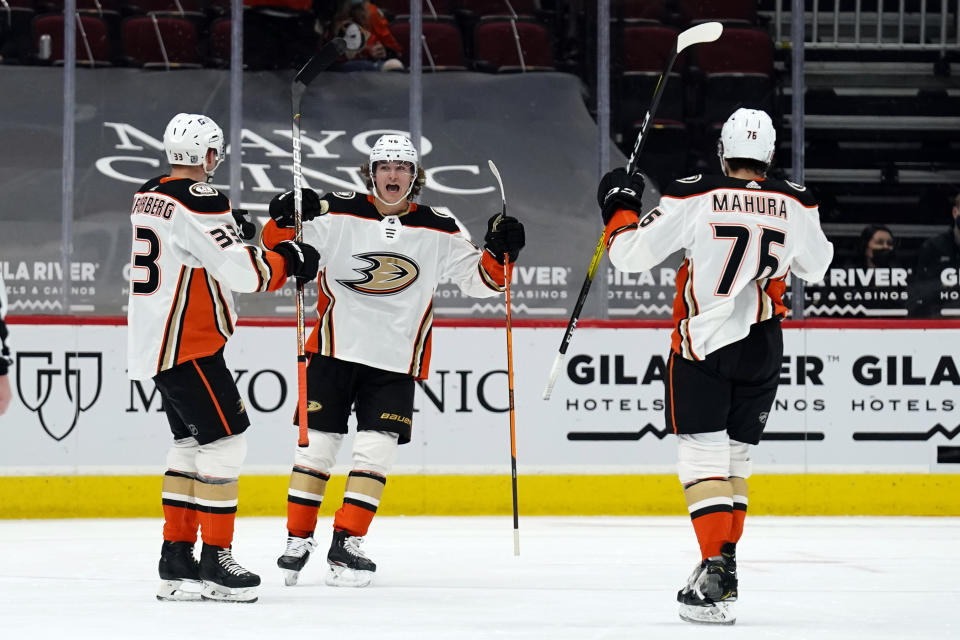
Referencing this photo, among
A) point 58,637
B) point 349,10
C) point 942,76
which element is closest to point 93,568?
point 58,637

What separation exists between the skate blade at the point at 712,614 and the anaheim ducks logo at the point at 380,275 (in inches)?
55.3

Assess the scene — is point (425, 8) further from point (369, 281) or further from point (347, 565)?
point (347, 565)

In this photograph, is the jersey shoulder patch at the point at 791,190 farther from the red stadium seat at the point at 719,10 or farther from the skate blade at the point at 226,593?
the red stadium seat at the point at 719,10

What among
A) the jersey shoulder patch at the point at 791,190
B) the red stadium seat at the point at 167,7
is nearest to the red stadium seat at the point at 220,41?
the red stadium seat at the point at 167,7

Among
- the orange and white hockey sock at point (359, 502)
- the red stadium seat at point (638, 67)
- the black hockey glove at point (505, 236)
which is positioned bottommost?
the orange and white hockey sock at point (359, 502)

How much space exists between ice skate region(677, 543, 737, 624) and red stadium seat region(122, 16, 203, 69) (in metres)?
4.40

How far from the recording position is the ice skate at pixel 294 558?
157 inches

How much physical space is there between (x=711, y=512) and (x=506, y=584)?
0.83 meters

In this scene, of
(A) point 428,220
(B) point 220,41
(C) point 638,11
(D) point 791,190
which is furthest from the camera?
(C) point 638,11

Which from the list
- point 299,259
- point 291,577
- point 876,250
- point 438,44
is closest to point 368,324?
point 299,259

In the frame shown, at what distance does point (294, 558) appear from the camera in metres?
4.01

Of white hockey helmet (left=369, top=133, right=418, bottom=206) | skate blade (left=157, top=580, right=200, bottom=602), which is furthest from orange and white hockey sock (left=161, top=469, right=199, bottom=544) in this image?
white hockey helmet (left=369, top=133, right=418, bottom=206)

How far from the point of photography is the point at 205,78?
271 inches

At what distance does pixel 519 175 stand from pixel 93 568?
3175 millimetres
